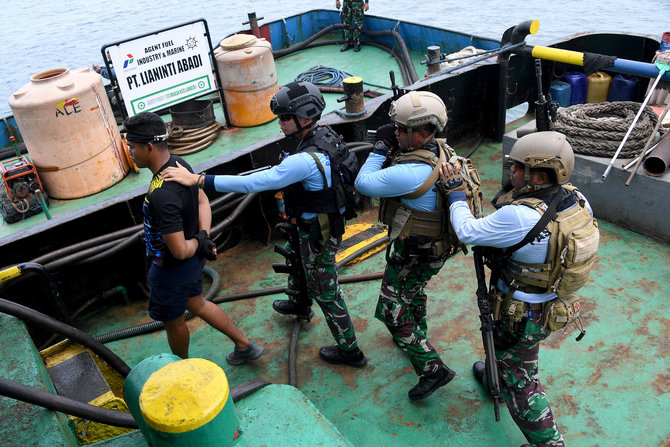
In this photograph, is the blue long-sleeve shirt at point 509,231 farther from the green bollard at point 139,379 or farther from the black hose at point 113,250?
the black hose at point 113,250

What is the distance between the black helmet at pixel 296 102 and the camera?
3232 millimetres

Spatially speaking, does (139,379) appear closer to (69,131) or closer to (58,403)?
(58,403)

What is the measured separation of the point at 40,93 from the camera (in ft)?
18.1

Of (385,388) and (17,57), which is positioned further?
(17,57)

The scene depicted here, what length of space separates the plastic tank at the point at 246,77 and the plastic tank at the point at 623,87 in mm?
4379

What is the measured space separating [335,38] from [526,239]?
1048 cm

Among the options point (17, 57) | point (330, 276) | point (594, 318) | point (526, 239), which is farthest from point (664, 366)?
point (17, 57)

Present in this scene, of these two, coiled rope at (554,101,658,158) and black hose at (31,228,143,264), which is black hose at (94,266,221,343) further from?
coiled rope at (554,101,658,158)

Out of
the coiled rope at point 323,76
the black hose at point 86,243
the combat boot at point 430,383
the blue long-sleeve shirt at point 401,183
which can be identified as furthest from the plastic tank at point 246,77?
the combat boot at point 430,383

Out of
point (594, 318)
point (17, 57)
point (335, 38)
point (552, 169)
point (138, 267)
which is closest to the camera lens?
point (552, 169)

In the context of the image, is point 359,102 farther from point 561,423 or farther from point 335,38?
point 335,38

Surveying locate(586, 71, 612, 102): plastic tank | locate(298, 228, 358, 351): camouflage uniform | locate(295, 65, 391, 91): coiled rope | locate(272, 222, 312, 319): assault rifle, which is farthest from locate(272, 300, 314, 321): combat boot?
locate(295, 65, 391, 91): coiled rope

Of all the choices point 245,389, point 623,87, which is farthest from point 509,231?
point 623,87

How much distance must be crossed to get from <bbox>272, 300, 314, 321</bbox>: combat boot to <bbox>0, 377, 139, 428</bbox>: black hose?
1.94m
